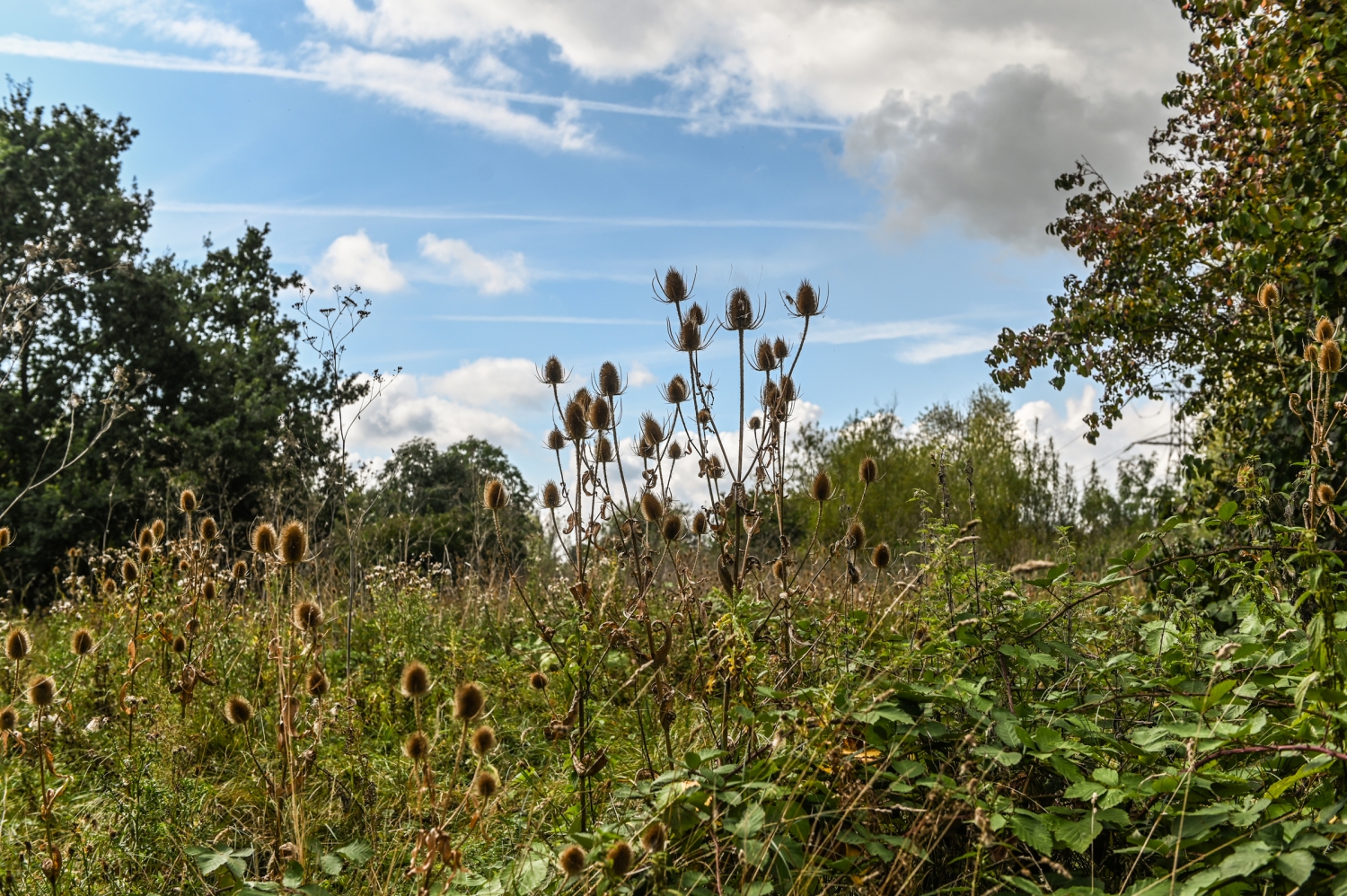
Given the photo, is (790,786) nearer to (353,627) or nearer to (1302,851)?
(1302,851)

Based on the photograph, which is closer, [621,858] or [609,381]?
[621,858]

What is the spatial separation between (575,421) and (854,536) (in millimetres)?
979

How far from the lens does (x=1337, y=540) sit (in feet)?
14.3

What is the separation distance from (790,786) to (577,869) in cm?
60

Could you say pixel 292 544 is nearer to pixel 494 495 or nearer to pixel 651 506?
pixel 494 495

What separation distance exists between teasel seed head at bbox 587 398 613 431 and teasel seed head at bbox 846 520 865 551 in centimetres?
87

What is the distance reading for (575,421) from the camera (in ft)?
9.87

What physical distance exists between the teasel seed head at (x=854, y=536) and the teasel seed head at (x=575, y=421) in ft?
3.00

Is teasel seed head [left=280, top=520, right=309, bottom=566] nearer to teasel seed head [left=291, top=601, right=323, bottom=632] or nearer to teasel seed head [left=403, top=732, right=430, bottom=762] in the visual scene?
teasel seed head [left=291, top=601, right=323, bottom=632]

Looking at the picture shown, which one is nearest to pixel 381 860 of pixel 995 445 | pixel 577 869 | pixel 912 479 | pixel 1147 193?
pixel 577 869

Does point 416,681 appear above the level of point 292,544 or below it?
below

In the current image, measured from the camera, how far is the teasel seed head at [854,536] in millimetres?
2879

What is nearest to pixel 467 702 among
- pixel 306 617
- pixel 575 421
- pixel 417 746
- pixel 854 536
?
pixel 417 746

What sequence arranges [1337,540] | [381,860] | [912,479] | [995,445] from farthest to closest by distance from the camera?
1. [995,445]
2. [912,479]
3. [1337,540]
4. [381,860]
